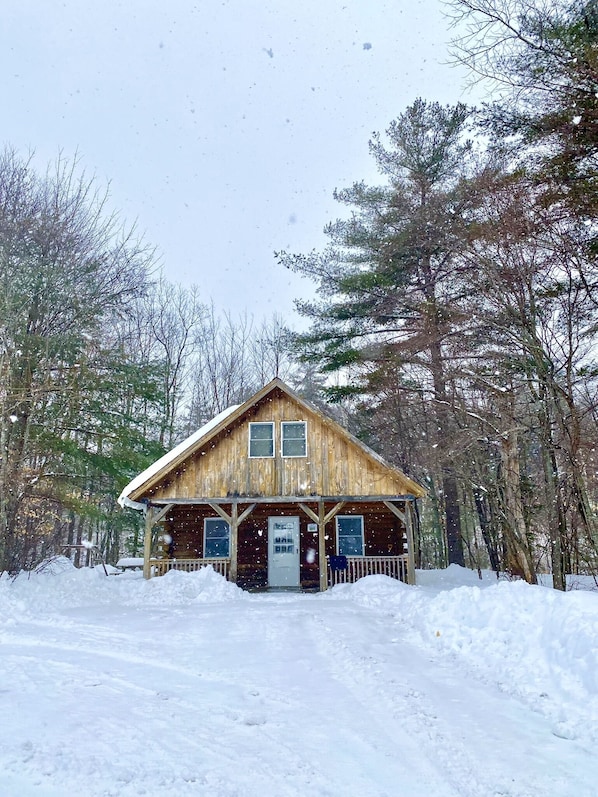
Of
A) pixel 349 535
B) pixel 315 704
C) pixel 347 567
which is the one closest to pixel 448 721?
pixel 315 704

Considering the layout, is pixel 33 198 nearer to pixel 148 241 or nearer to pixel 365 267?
pixel 148 241

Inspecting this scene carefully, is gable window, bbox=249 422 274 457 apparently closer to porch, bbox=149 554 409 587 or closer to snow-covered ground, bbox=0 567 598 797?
porch, bbox=149 554 409 587

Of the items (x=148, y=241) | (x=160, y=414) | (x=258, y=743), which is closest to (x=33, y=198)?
(x=148, y=241)

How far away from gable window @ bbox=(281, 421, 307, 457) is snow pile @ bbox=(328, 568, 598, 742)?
277 inches

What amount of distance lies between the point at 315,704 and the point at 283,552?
Answer: 1241cm

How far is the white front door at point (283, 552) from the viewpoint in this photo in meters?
16.4

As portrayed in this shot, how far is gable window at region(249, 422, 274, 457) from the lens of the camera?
15.3 m

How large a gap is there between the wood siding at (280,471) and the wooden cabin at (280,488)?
3 cm

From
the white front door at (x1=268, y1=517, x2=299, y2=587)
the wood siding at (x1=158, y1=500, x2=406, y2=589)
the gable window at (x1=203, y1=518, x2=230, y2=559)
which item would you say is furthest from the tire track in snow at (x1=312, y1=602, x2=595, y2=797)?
the gable window at (x1=203, y1=518, x2=230, y2=559)

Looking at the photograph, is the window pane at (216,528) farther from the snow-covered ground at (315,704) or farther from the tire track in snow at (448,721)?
the tire track in snow at (448,721)

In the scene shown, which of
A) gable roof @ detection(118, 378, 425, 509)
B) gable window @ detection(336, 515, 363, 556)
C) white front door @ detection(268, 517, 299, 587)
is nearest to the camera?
gable roof @ detection(118, 378, 425, 509)

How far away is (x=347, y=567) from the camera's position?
15.1 m

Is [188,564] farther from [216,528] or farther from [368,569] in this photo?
[368,569]

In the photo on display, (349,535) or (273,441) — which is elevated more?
(273,441)
